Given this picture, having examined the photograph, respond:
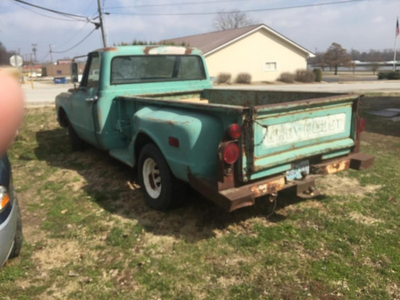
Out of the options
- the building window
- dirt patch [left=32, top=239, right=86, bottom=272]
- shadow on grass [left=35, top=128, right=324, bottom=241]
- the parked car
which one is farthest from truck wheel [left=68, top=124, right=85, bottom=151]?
the building window

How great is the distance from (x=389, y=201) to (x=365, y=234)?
3.41ft

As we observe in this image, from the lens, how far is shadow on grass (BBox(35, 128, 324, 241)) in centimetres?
388

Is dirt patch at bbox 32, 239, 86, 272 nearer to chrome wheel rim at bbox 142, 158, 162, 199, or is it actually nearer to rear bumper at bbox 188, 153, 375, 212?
chrome wheel rim at bbox 142, 158, 162, 199

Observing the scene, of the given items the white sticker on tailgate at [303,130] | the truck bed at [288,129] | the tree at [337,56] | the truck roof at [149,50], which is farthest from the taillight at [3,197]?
the tree at [337,56]

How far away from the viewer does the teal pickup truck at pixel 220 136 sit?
3209 millimetres

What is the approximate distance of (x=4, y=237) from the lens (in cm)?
277

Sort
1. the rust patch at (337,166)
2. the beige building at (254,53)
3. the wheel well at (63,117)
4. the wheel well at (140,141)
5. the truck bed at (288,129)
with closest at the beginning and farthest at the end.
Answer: the truck bed at (288,129) < the rust patch at (337,166) < the wheel well at (140,141) < the wheel well at (63,117) < the beige building at (254,53)

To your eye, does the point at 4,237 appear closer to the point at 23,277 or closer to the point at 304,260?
the point at 23,277

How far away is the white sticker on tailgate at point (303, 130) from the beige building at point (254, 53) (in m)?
30.0

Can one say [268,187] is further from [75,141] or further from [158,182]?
[75,141]

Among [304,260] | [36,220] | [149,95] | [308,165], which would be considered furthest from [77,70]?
[304,260]

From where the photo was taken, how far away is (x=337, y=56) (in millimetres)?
54625

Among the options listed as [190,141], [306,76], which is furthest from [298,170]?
[306,76]

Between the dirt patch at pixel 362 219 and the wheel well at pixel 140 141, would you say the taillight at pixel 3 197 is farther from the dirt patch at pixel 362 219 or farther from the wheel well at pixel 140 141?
the dirt patch at pixel 362 219
